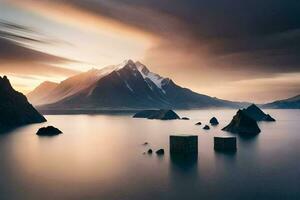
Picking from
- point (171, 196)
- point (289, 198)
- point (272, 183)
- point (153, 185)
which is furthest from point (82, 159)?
point (289, 198)

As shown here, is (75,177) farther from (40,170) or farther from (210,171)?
(210,171)

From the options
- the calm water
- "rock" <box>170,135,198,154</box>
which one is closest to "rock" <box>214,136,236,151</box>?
the calm water

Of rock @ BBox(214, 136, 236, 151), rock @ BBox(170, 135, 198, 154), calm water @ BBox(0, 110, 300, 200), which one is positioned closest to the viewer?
calm water @ BBox(0, 110, 300, 200)

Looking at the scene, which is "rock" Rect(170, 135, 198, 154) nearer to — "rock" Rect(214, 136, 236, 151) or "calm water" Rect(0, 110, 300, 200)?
"calm water" Rect(0, 110, 300, 200)

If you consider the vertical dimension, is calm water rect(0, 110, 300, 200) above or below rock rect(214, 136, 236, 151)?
below

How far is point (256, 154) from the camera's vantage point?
129 m

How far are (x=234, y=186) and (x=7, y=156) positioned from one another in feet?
271

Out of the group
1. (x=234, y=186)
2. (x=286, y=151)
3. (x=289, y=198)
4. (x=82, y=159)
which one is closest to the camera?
(x=289, y=198)

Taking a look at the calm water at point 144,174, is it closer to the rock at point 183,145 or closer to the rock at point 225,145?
the rock at point 225,145

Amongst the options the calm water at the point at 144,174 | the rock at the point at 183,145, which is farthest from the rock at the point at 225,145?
the rock at the point at 183,145

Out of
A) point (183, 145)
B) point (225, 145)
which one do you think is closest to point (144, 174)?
point (183, 145)

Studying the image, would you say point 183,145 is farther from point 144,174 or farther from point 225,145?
point 144,174

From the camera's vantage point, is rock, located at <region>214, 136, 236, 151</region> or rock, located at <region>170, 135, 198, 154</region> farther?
rock, located at <region>214, 136, 236, 151</region>

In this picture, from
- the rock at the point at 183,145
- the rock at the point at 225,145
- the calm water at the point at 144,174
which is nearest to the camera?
the calm water at the point at 144,174
